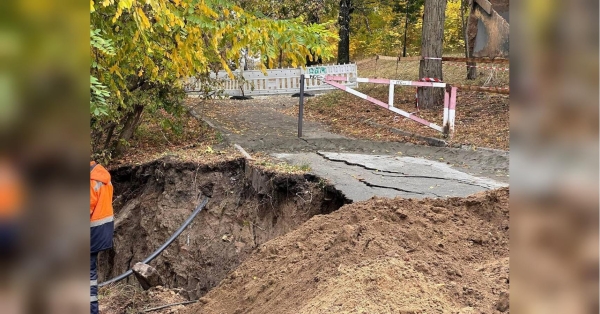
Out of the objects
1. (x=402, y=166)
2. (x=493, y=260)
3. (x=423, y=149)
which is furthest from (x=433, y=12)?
(x=493, y=260)

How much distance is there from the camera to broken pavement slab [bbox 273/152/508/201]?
24.1 ft

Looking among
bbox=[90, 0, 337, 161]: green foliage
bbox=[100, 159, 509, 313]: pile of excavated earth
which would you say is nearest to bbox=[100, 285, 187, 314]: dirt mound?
bbox=[100, 159, 509, 313]: pile of excavated earth

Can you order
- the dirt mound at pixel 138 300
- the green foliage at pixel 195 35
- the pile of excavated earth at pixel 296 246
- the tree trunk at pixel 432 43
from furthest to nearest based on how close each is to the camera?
the tree trunk at pixel 432 43 < the dirt mound at pixel 138 300 < the green foliage at pixel 195 35 < the pile of excavated earth at pixel 296 246

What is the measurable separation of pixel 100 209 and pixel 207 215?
395 cm

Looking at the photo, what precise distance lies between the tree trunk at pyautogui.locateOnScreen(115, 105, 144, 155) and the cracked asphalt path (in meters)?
1.88

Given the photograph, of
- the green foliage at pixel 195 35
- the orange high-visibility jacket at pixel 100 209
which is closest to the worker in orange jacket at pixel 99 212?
the orange high-visibility jacket at pixel 100 209

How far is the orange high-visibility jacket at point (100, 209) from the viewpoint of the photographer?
4.69 meters

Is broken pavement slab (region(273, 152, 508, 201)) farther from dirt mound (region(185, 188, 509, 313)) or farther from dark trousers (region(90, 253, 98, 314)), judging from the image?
dark trousers (region(90, 253, 98, 314))

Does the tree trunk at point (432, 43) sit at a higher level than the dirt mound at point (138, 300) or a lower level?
higher

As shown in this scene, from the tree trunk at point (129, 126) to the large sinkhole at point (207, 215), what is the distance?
1830 millimetres

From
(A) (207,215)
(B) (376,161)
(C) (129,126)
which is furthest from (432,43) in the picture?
(A) (207,215)

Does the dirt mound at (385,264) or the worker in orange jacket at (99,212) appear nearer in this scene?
the dirt mound at (385,264)
